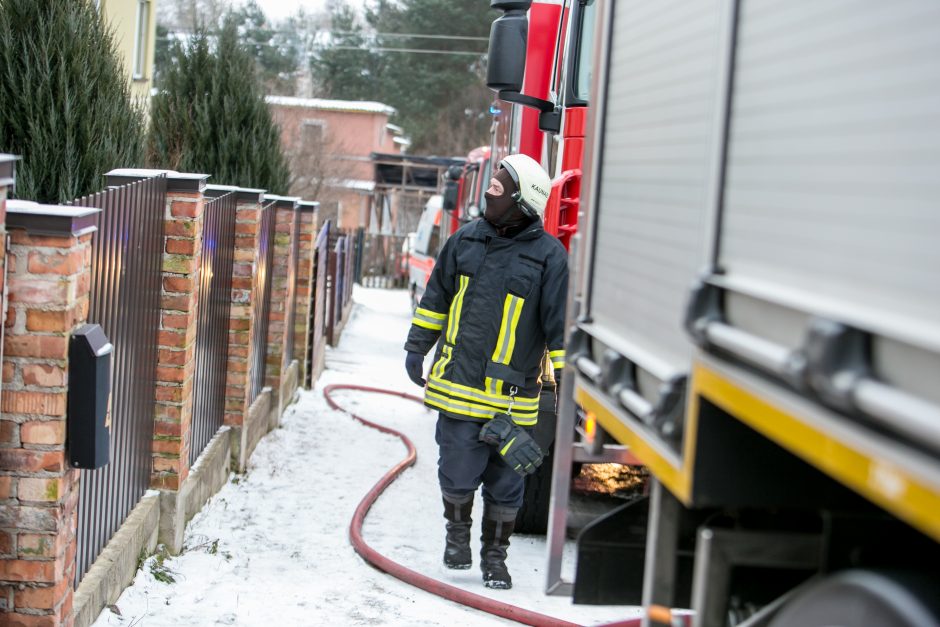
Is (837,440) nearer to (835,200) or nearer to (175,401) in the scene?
(835,200)

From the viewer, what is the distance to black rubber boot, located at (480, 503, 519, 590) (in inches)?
230

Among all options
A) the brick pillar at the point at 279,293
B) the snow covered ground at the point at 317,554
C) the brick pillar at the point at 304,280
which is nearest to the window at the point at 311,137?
the brick pillar at the point at 304,280

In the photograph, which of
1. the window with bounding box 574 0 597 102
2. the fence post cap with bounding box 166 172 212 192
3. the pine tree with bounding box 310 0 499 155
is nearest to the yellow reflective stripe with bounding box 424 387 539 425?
the fence post cap with bounding box 166 172 212 192

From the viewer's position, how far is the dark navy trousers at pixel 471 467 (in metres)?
5.81

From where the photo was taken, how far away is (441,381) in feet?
19.1

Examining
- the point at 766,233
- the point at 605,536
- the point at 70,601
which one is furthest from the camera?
the point at 70,601

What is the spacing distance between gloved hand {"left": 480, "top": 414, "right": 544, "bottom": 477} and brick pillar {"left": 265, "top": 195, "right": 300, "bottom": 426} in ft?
13.0

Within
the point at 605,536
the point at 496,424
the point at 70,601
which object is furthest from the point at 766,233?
the point at 496,424

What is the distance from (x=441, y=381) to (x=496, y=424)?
34 centimetres

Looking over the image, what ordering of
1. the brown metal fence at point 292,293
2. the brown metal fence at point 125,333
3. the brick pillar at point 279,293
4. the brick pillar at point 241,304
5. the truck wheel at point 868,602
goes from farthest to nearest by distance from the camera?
the brown metal fence at point 292,293, the brick pillar at point 279,293, the brick pillar at point 241,304, the brown metal fence at point 125,333, the truck wheel at point 868,602

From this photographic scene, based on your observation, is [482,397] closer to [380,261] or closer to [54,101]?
[54,101]

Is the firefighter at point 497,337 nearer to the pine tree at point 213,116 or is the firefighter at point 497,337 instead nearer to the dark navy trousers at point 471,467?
the dark navy trousers at point 471,467

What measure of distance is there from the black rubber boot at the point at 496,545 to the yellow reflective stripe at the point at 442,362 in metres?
0.72

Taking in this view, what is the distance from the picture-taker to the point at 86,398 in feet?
13.0
